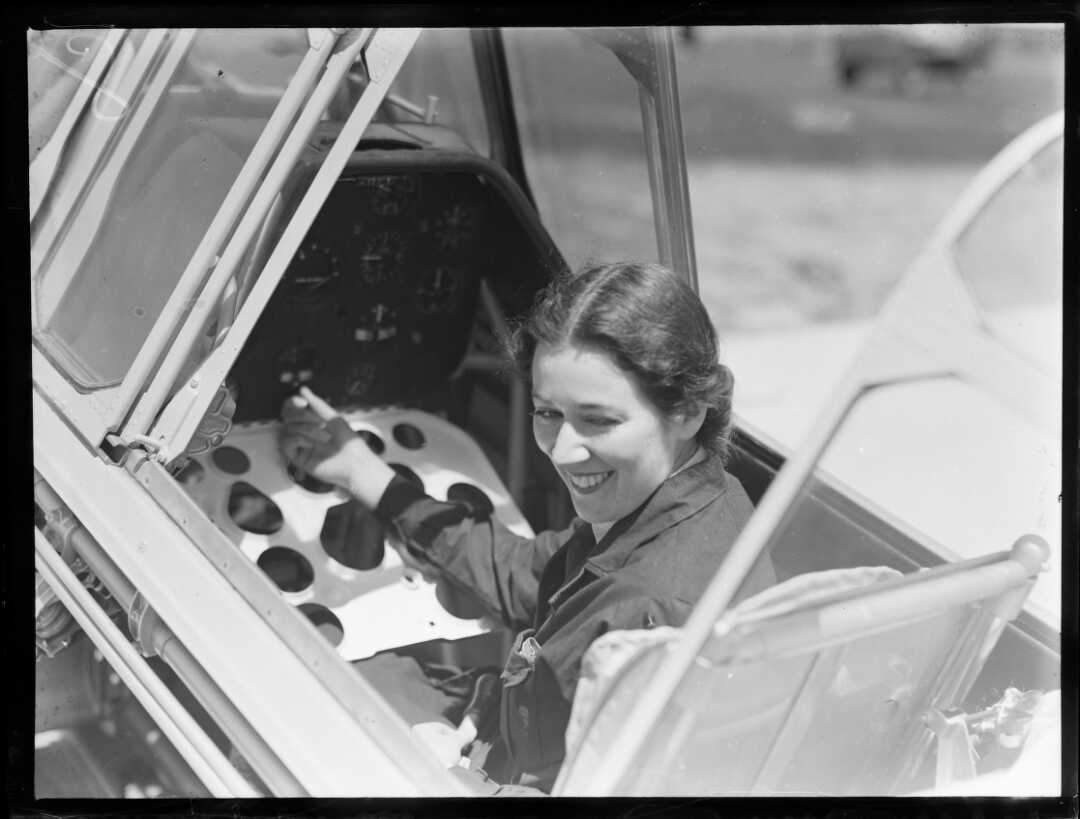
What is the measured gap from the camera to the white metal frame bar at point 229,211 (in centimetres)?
154

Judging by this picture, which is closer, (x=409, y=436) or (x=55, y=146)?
(x=55, y=146)

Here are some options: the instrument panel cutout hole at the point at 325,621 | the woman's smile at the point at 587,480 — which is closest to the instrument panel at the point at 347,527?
the instrument panel cutout hole at the point at 325,621

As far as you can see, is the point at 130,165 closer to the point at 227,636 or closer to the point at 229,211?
the point at 229,211

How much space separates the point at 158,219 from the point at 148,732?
2.49 feet

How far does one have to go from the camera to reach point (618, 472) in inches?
62.1

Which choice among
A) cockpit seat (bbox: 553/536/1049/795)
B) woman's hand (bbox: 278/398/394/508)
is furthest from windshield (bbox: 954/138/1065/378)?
woman's hand (bbox: 278/398/394/508)

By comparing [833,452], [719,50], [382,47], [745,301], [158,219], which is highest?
[745,301]

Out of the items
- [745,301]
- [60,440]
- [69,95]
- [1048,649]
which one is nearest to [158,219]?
[69,95]

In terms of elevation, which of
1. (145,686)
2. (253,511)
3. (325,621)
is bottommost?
(145,686)

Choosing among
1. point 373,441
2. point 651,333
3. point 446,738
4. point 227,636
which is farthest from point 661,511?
point 373,441

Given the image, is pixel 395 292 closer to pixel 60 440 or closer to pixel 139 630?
pixel 60 440

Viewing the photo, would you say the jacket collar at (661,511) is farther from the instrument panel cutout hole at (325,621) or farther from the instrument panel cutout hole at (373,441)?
the instrument panel cutout hole at (373,441)

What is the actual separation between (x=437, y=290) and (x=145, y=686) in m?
0.95

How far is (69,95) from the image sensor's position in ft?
5.49
